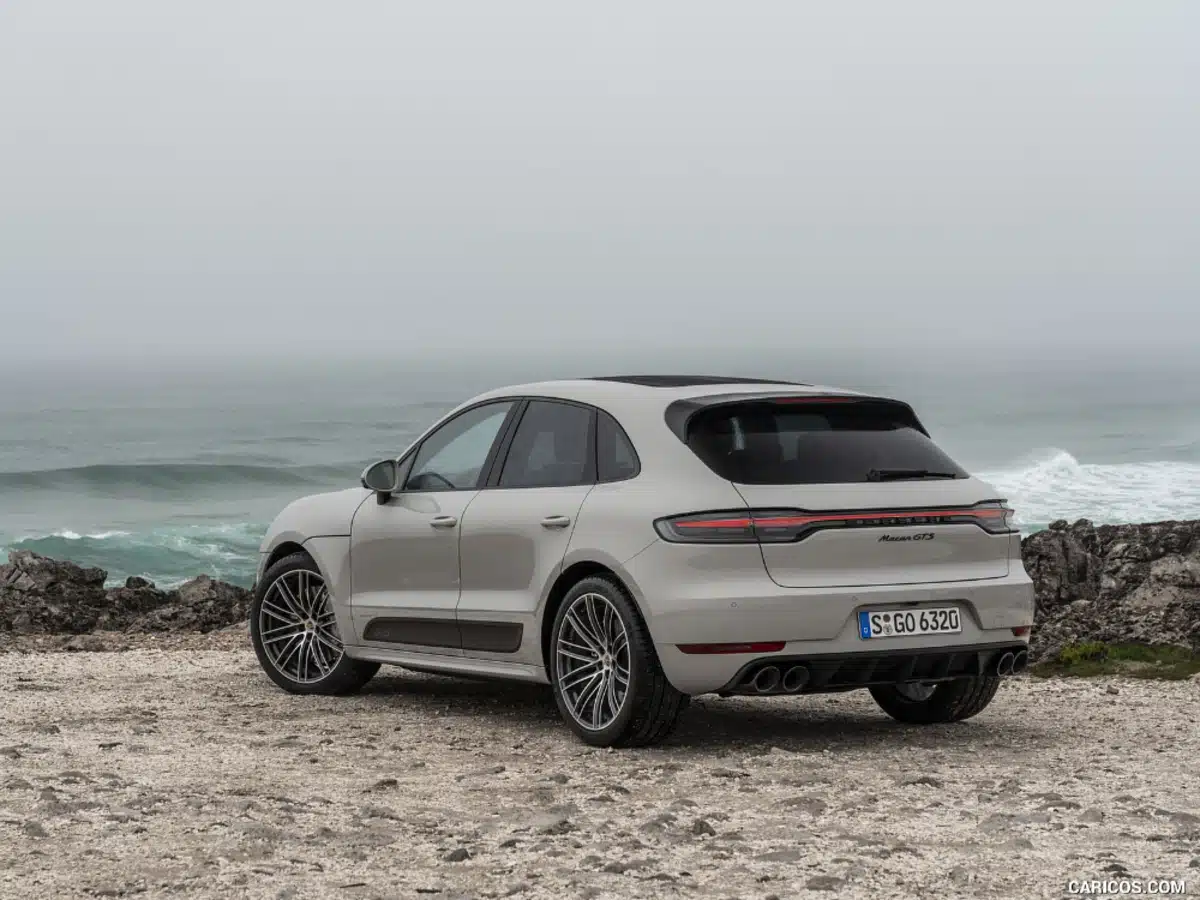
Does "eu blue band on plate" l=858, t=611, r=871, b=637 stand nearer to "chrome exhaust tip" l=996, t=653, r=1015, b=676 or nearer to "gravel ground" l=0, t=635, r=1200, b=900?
"gravel ground" l=0, t=635, r=1200, b=900

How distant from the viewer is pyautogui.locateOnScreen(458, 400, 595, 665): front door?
8.10 metres

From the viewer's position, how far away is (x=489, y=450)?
347 inches

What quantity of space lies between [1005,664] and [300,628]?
4231mm

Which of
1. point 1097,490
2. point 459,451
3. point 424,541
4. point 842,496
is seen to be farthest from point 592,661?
point 1097,490

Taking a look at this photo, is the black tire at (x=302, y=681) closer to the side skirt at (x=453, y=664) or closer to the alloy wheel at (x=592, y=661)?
the side skirt at (x=453, y=664)

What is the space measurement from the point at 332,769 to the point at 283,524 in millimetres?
3012

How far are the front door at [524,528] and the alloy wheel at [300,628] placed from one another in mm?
1523

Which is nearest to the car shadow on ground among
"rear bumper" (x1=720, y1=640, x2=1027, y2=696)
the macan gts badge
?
the macan gts badge

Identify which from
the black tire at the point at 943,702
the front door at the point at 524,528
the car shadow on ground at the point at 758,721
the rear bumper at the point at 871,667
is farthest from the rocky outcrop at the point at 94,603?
the rear bumper at the point at 871,667

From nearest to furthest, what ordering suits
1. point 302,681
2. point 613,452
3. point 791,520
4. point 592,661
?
point 791,520
point 592,661
point 613,452
point 302,681

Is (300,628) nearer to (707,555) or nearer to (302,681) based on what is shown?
(302,681)

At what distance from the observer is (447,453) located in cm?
916

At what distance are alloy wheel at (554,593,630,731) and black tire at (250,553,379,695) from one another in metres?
2.06

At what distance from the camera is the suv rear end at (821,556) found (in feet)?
24.0
